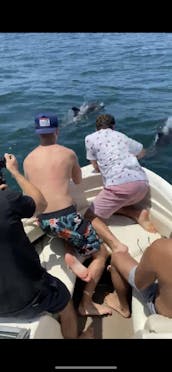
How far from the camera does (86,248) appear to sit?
3.34 m

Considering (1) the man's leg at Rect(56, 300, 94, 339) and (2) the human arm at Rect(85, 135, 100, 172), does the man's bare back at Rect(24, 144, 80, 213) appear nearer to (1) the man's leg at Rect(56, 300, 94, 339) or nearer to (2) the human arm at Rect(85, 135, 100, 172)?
(2) the human arm at Rect(85, 135, 100, 172)

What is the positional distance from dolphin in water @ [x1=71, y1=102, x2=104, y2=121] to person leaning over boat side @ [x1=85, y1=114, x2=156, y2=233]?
187 inches

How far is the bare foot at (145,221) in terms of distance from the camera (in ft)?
12.8

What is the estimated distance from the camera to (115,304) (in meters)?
3.30

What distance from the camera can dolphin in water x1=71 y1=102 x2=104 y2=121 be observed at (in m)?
8.95

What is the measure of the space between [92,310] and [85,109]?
6550 millimetres

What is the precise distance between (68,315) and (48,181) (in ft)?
3.45

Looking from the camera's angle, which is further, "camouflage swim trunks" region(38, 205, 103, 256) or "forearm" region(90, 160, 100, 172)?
"forearm" region(90, 160, 100, 172)

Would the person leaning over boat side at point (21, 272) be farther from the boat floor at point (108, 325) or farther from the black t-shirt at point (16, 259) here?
the boat floor at point (108, 325)

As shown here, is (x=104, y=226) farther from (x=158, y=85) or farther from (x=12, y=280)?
(x=158, y=85)

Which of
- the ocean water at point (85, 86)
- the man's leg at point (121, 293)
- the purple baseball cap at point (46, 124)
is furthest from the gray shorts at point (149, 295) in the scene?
the ocean water at point (85, 86)

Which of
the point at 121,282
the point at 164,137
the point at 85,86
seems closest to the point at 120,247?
the point at 121,282

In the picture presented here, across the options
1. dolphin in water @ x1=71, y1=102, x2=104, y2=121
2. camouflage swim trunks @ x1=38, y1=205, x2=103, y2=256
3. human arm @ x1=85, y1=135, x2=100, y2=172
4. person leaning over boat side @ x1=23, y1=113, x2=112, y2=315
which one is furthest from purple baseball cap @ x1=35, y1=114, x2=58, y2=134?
dolphin in water @ x1=71, y1=102, x2=104, y2=121

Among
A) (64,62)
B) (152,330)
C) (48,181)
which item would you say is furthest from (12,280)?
(64,62)
